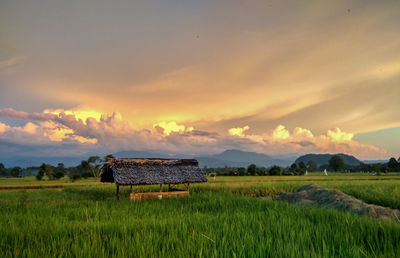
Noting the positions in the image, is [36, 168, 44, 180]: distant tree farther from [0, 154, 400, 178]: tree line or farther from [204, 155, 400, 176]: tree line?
[204, 155, 400, 176]: tree line

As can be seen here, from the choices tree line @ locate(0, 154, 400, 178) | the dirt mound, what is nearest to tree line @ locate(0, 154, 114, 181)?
tree line @ locate(0, 154, 400, 178)

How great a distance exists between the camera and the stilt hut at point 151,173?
53.0 feet

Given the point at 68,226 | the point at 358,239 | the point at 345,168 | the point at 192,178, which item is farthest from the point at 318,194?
the point at 345,168

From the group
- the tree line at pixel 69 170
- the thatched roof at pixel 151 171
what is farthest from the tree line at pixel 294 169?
the thatched roof at pixel 151 171

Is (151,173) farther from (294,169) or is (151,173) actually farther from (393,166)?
(393,166)

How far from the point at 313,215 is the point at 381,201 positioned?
9919mm

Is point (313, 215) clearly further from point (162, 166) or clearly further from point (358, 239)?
point (162, 166)

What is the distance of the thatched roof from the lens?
16281 mm

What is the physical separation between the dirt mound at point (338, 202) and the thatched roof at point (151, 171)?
21.0ft

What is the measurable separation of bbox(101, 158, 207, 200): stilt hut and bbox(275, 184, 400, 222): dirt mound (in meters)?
6.45

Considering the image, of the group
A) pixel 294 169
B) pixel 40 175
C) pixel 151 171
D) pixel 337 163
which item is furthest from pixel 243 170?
pixel 337 163

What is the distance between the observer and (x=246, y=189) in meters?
23.3

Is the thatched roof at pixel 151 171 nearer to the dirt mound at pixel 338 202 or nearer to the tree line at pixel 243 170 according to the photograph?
the dirt mound at pixel 338 202

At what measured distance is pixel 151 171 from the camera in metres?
17.6
